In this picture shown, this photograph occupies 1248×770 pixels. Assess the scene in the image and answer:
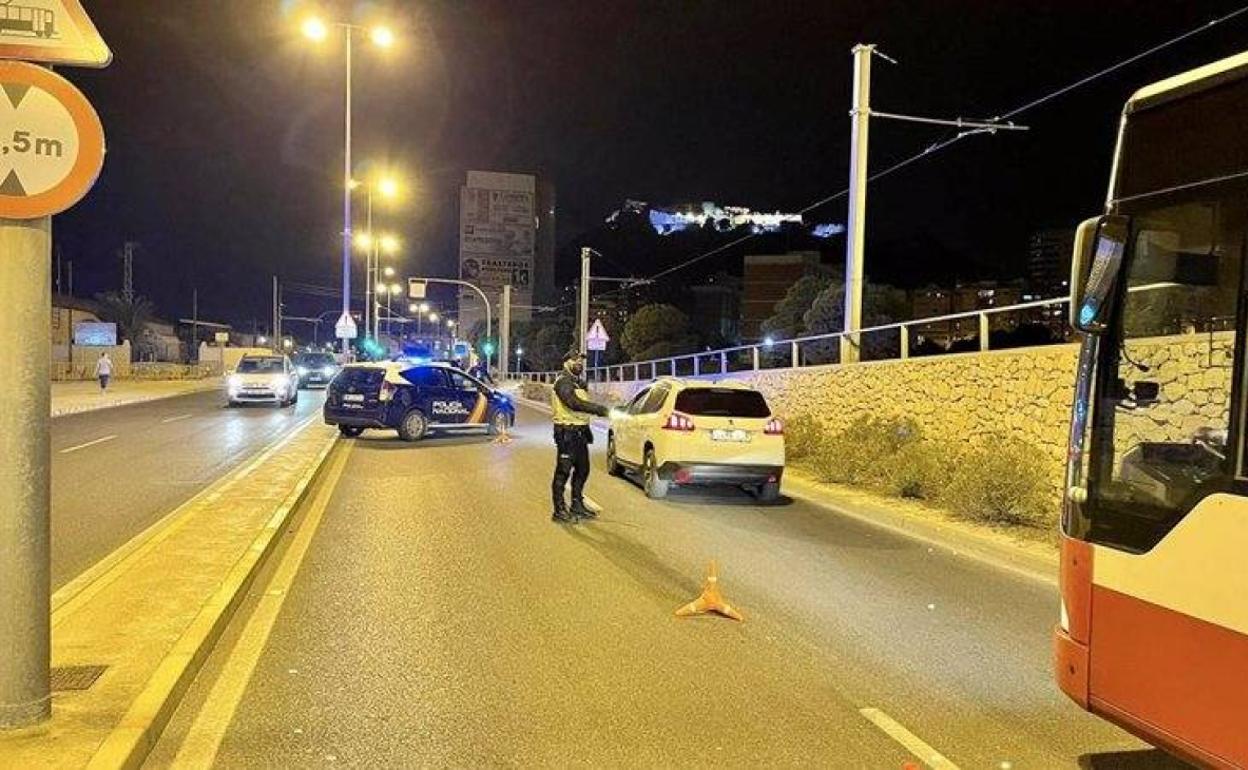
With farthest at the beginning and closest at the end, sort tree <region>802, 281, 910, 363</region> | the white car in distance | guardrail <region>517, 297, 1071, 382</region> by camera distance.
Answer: the white car in distance < tree <region>802, 281, 910, 363</region> < guardrail <region>517, 297, 1071, 382</region>

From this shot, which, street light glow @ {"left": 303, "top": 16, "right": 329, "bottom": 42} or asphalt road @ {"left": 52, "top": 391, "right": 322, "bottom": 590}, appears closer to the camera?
asphalt road @ {"left": 52, "top": 391, "right": 322, "bottom": 590}

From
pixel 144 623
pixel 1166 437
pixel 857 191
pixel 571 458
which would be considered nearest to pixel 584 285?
pixel 857 191

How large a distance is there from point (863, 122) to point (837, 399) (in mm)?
5340

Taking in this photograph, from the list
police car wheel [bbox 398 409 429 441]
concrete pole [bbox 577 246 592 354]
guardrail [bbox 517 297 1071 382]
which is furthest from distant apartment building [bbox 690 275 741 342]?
police car wheel [bbox 398 409 429 441]

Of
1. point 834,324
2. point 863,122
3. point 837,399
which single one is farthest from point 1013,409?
point 834,324

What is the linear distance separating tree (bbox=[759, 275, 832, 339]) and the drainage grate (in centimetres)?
4122

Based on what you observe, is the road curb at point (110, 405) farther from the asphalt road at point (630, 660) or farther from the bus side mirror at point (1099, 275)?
the bus side mirror at point (1099, 275)

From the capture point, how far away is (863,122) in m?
19.1

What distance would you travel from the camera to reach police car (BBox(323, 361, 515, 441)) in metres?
21.5

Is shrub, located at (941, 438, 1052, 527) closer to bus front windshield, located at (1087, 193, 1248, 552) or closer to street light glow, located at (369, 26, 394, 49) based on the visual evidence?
Answer: bus front windshield, located at (1087, 193, 1248, 552)

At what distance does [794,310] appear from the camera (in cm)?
4653

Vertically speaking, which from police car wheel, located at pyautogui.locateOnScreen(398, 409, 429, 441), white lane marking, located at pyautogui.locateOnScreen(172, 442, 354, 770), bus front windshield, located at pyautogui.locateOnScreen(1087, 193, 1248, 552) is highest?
bus front windshield, located at pyautogui.locateOnScreen(1087, 193, 1248, 552)

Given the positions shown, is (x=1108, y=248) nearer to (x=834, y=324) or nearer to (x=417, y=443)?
(x=417, y=443)

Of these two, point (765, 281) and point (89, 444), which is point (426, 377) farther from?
point (765, 281)
